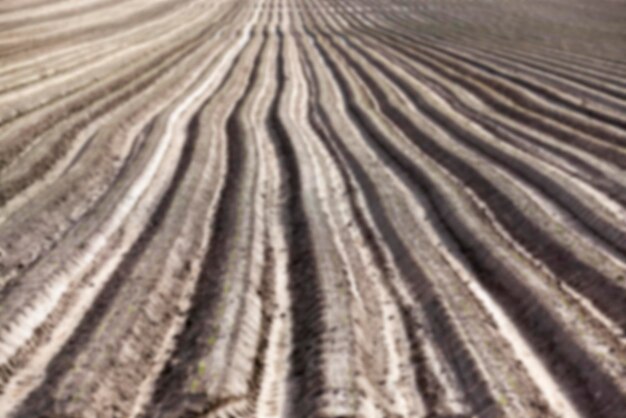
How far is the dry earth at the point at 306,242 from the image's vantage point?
8.09m

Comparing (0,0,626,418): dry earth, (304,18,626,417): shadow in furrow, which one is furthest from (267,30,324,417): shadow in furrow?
(304,18,626,417): shadow in furrow

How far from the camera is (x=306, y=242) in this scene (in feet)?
39.6

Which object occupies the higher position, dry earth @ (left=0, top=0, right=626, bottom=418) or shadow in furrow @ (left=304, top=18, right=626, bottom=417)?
dry earth @ (left=0, top=0, right=626, bottom=418)

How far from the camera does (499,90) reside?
2442cm

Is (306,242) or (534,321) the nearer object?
(534,321)

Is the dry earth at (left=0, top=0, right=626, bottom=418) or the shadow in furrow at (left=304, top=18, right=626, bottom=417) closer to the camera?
the shadow in furrow at (left=304, top=18, right=626, bottom=417)

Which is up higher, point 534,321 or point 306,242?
point 306,242

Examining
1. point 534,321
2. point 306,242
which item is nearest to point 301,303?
point 306,242

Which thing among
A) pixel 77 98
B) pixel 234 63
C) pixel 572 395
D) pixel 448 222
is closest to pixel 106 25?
pixel 234 63

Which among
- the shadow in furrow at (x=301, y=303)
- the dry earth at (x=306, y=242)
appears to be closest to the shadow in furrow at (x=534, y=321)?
the dry earth at (x=306, y=242)

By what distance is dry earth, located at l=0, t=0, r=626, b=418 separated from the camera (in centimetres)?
809

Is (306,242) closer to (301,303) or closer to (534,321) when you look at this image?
(301,303)

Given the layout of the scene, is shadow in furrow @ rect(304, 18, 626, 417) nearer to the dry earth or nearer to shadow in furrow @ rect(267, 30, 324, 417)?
the dry earth

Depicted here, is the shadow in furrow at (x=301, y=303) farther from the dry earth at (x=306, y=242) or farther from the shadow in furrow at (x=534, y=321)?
the shadow in furrow at (x=534, y=321)
